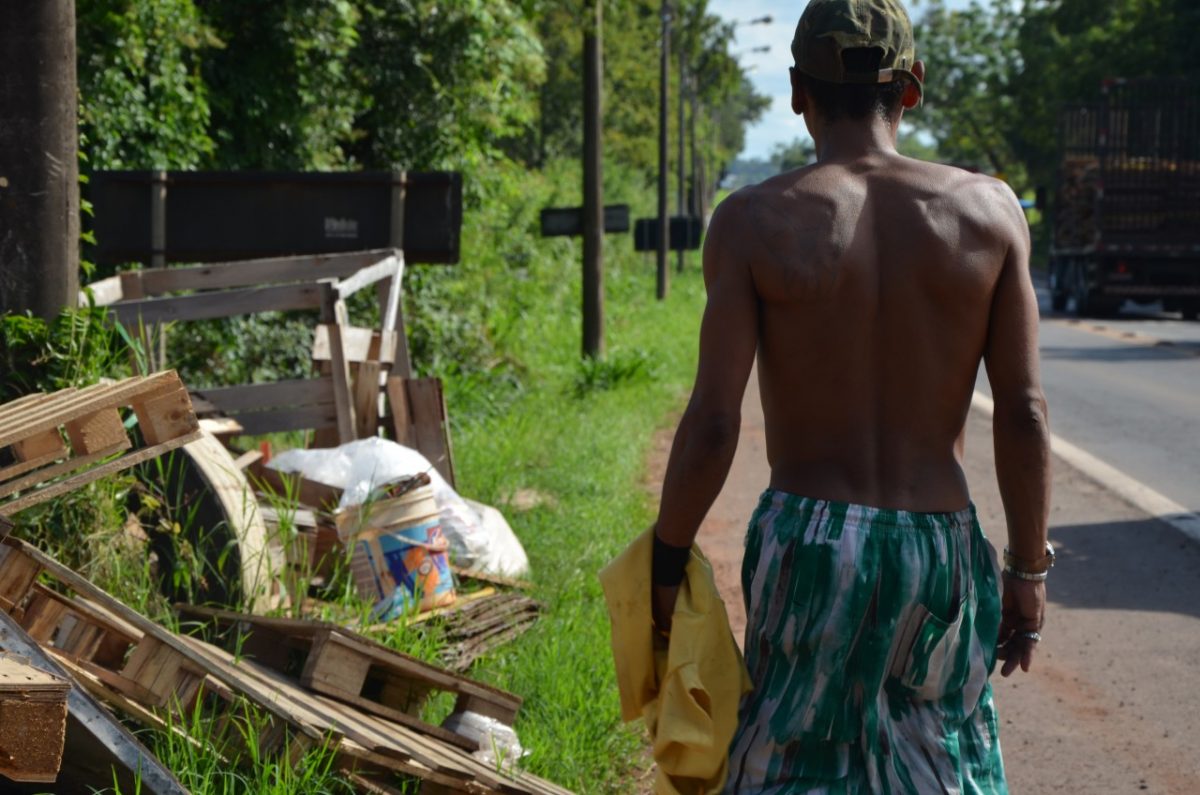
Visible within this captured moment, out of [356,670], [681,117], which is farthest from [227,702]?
[681,117]

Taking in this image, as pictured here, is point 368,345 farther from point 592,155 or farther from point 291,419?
point 592,155

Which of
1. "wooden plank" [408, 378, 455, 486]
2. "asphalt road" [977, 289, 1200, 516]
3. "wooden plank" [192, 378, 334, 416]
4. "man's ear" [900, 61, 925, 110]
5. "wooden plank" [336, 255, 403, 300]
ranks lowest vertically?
"asphalt road" [977, 289, 1200, 516]

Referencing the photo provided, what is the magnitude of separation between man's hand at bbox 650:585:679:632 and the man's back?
272mm

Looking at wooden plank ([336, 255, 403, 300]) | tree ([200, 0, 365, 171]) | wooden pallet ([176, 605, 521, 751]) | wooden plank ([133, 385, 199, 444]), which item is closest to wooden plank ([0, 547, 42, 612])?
wooden plank ([133, 385, 199, 444])

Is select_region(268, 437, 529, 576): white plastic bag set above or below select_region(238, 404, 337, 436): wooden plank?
below

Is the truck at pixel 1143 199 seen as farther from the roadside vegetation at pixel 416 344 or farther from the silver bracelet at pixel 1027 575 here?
the silver bracelet at pixel 1027 575

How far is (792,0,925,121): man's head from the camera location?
105 inches

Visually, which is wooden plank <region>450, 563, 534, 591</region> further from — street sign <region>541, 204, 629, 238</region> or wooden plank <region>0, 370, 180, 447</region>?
street sign <region>541, 204, 629, 238</region>

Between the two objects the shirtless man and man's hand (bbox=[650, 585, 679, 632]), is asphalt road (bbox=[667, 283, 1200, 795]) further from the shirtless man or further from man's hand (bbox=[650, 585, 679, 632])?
man's hand (bbox=[650, 585, 679, 632])

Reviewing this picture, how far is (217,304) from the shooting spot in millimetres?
6922

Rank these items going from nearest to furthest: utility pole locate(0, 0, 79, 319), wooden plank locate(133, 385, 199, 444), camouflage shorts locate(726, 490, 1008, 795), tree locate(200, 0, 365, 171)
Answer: camouflage shorts locate(726, 490, 1008, 795), wooden plank locate(133, 385, 199, 444), utility pole locate(0, 0, 79, 319), tree locate(200, 0, 365, 171)

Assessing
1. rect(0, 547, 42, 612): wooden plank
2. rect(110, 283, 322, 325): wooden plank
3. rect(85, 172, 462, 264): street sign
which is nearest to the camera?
rect(0, 547, 42, 612): wooden plank

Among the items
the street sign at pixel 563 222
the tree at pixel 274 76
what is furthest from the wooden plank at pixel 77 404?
the street sign at pixel 563 222

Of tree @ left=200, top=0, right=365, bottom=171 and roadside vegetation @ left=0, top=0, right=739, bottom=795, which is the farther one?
tree @ left=200, top=0, right=365, bottom=171
